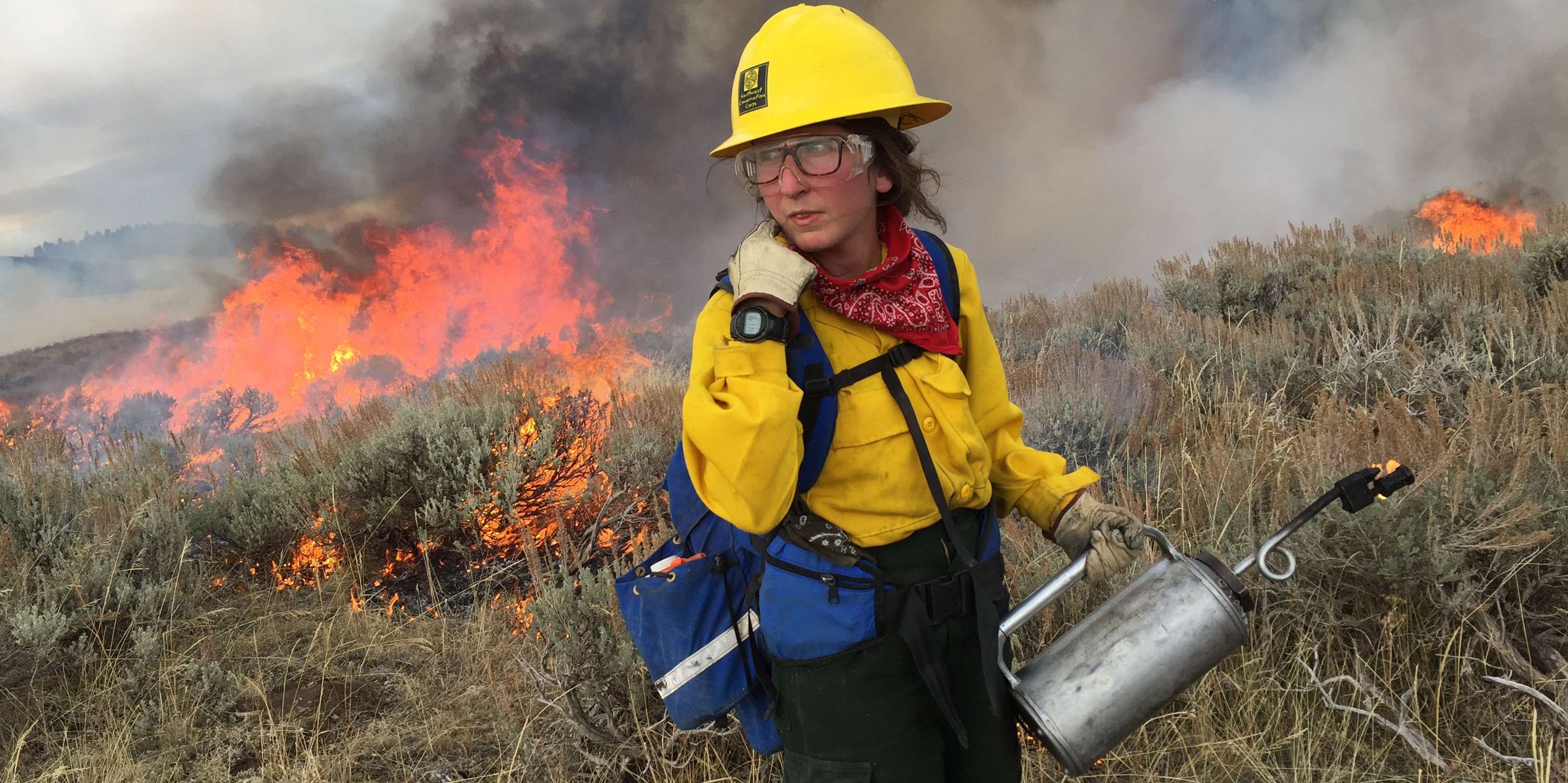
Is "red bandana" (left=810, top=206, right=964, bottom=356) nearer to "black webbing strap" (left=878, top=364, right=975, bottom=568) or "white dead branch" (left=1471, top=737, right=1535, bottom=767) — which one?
"black webbing strap" (left=878, top=364, right=975, bottom=568)

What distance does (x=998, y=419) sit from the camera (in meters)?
1.83

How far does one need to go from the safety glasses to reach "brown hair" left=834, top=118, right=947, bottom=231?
4 cm

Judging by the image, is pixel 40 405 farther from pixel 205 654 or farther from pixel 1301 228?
pixel 1301 228

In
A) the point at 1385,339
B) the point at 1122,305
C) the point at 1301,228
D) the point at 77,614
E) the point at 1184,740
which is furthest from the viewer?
the point at 1301,228

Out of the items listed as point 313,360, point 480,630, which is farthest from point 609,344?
point 480,630

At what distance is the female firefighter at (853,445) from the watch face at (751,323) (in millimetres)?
37

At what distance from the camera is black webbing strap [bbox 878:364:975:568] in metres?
1.53

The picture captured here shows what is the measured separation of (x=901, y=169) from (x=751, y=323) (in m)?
0.57

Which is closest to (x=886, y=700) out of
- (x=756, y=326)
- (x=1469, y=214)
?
(x=756, y=326)

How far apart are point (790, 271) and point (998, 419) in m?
0.66

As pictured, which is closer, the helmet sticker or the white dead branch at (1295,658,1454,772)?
the helmet sticker

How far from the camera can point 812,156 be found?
1.56 meters

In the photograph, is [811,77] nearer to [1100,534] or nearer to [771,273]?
[771,273]

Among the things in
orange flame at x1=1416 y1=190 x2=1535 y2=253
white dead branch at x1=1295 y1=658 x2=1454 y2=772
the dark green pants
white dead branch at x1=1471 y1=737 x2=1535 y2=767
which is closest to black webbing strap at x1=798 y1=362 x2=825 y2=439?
the dark green pants
